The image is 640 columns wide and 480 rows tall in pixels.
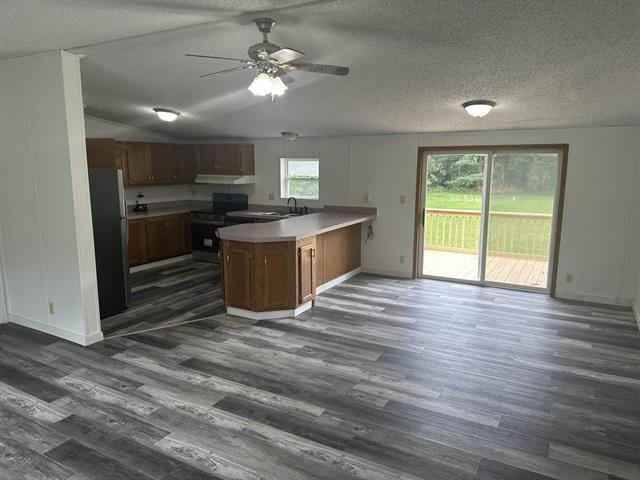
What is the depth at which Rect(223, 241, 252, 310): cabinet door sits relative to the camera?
4.52 m

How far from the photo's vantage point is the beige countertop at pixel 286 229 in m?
4.41

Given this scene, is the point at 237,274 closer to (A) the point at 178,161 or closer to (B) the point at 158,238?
(B) the point at 158,238

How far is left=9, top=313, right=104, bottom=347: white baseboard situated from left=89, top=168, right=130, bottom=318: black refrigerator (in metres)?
0.51

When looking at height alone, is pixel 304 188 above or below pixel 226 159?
below

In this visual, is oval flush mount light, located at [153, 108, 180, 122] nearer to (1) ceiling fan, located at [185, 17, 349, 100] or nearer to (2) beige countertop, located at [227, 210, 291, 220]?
(2) beige countertop, located at [227, 210, 291, 220]

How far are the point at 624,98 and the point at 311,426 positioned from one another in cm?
402

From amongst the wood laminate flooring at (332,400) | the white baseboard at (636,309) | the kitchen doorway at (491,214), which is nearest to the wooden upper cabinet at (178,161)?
the kitchen doorway at (491,214)

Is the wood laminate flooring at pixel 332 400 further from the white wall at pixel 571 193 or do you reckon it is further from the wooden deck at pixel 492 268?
the wooden deck at pixel 492 268

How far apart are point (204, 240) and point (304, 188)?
1.87 meters

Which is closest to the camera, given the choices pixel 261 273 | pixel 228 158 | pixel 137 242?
pixel 261 273

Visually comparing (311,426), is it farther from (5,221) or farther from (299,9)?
(5,221)

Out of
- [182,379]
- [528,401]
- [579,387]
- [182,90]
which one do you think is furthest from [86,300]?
[579,387]

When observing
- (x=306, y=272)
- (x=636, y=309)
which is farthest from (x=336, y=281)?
(x=636, y=309)

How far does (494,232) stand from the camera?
5.80 metres
